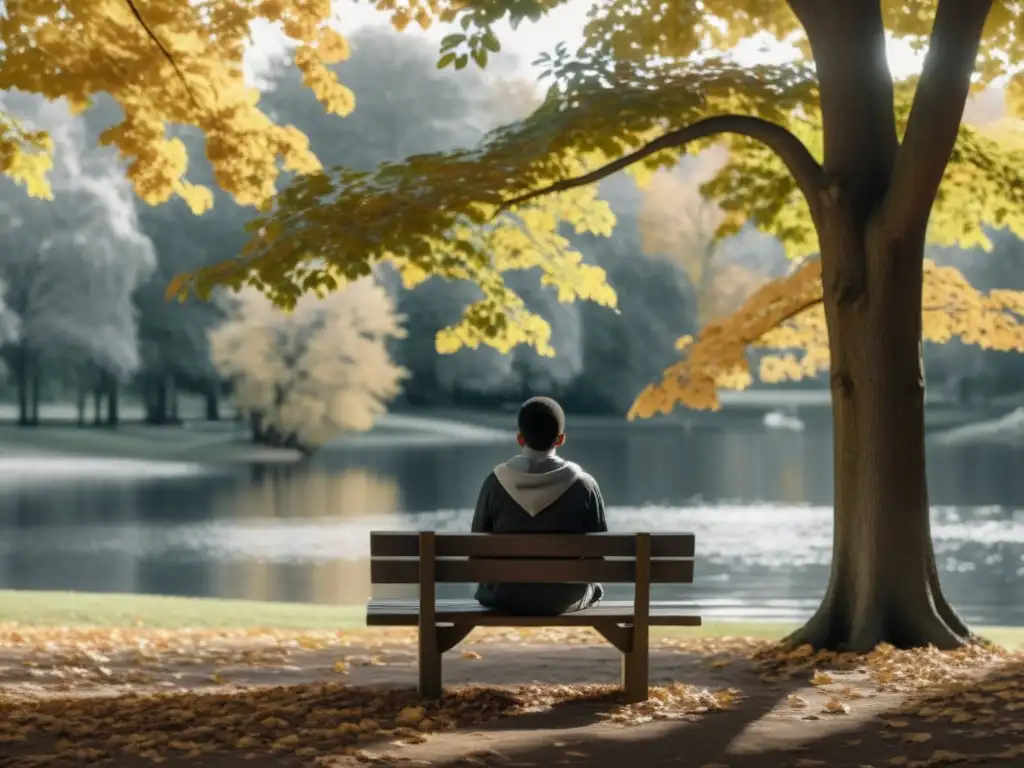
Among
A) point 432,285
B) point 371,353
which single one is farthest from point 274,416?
point 432,285

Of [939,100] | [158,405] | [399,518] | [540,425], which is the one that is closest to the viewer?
[540,425]

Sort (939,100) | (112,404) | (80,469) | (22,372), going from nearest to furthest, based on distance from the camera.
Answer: (939,100) → (80,469) → (22,372) → (112,404)

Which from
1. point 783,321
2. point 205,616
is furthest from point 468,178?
point 205,616

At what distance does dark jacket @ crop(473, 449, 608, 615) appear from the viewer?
666 cm

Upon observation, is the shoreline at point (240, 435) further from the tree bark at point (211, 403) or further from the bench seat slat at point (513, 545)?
the bench seat slat at point (513, 545)

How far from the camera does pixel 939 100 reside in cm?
820

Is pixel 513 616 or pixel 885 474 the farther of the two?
pixel 885 474

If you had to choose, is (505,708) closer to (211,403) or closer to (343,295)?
(343,295)

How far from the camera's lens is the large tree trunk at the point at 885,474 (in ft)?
27.8

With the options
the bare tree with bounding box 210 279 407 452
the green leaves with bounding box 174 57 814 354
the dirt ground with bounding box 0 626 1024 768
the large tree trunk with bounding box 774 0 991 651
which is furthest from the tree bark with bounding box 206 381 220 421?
the large tree trunk with bounding box 774 0 991 651

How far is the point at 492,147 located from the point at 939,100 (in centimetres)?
278

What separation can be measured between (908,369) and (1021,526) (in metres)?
21.1

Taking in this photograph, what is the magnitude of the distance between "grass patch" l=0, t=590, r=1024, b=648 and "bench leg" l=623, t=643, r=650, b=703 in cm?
573

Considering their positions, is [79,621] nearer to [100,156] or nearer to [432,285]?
[432,285]
